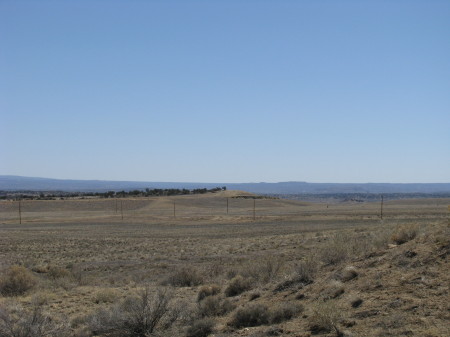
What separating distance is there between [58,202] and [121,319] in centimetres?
10146

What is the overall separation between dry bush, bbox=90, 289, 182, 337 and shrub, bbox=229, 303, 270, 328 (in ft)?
4.99

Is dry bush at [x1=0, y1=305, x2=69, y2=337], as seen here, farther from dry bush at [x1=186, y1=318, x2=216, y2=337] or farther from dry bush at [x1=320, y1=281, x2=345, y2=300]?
dry bush at [x1=320, y1=281, x2=345, y2=300]

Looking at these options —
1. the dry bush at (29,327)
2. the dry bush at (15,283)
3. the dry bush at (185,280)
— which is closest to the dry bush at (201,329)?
the dry bush at (29,327)

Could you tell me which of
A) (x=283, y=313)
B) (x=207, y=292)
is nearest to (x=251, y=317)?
(x=283, y=313)

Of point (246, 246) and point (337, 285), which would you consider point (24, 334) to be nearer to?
point (337, 285)

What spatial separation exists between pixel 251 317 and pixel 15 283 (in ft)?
31.2

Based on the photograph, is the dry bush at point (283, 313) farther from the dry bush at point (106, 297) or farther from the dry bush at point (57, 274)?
the dry bush at point (57, 274)

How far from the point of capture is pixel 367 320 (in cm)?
898

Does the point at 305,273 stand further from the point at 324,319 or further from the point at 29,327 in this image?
the point at 29,327

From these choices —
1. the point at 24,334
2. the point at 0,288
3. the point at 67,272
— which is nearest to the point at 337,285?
the point at 24,334

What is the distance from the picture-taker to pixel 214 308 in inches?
476

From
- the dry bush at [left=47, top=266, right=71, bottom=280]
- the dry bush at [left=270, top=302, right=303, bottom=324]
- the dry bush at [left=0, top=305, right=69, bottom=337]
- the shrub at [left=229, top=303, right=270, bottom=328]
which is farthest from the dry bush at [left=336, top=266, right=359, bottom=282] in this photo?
the dry bush at [left=47, top=266, right=71, bottom=280]

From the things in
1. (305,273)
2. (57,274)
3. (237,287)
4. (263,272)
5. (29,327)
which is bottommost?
(57,274)

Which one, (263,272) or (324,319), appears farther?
(263,272)
